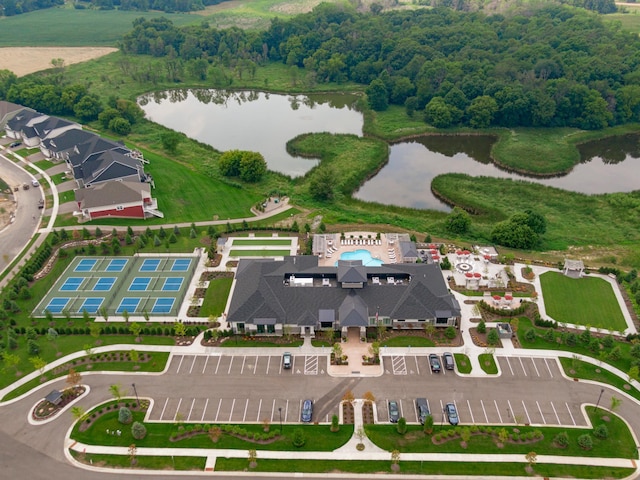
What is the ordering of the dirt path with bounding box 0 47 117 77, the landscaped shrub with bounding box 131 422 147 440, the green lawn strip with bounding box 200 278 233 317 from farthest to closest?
the dirt path with bounding box 0 47 117 77 < the green lawn strip with bounding box 200 278 233 317 < the landscaped shrub with bounding box 131 422 147 440

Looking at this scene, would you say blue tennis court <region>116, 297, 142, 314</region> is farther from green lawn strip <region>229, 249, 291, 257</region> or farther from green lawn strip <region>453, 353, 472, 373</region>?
green lawn strip <region>453, 353, 472, 373</region>

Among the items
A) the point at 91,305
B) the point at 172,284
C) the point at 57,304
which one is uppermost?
the point at 172,284

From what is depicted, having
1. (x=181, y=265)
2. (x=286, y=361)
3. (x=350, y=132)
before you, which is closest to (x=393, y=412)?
(x=286, y=361)

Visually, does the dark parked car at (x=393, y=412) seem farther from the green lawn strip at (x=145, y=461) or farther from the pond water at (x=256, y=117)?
the pond water at (x=256, y=117)

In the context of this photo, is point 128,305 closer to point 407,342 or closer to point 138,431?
point 138,431

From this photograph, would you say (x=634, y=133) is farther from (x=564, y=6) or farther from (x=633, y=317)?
(x=564, y=6)

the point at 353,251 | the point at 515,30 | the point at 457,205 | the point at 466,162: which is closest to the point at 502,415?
the point at 353,251

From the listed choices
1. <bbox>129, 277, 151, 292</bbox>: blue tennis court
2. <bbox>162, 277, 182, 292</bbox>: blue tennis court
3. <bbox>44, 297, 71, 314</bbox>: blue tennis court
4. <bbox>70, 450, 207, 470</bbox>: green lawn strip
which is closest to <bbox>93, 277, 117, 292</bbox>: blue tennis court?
<bbox>129, 277, 151, 292</bbox>: blue tennis court
